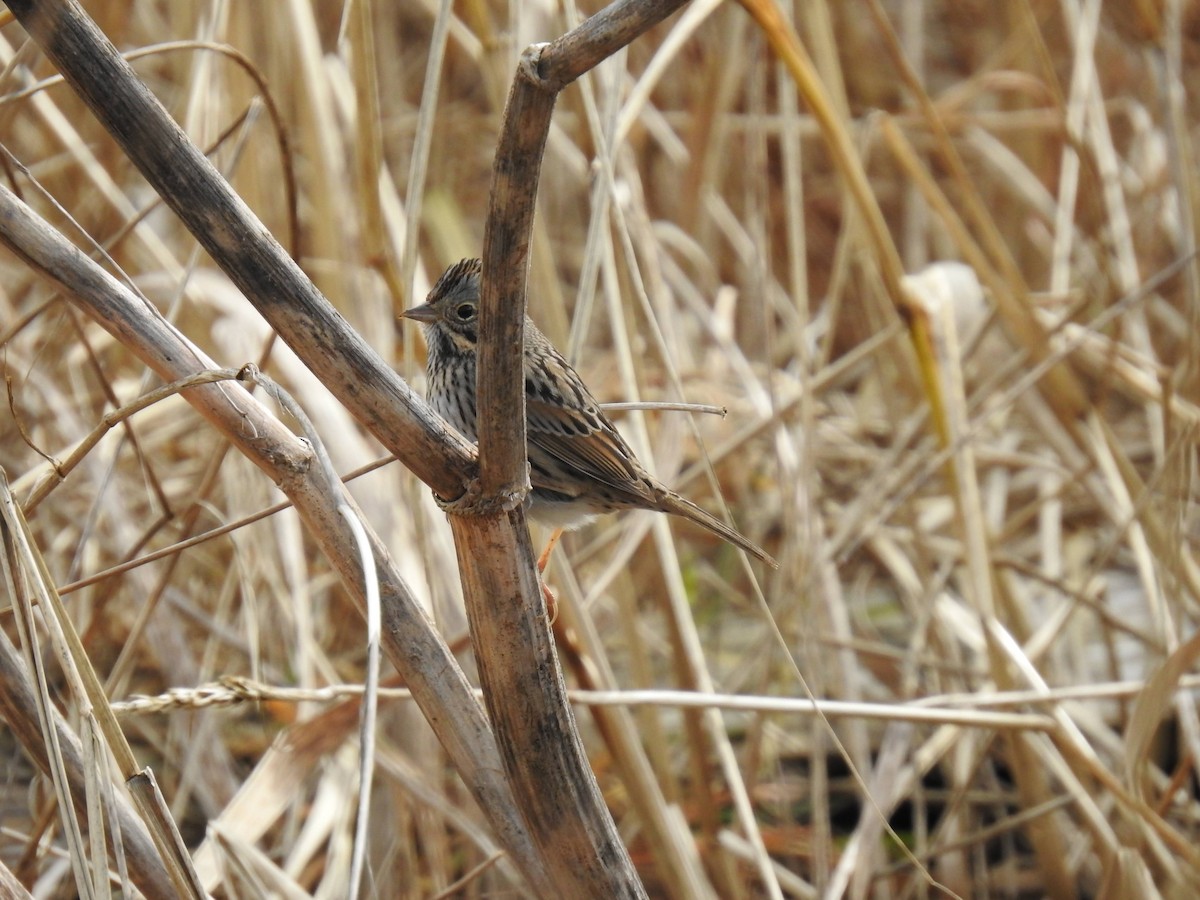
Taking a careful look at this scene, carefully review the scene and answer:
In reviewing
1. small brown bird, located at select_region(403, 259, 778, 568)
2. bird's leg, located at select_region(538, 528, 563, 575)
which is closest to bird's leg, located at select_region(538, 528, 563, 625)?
bird's leg, located at select_region(538, 528, 563, 575)

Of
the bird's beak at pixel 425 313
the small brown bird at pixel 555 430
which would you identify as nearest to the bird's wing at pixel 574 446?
the small brown bird at pixel 555 430

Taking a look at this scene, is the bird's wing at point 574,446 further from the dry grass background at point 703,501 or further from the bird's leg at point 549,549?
the bird's leg at point 549,549

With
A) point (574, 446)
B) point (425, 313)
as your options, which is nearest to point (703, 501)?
point (574, 446)

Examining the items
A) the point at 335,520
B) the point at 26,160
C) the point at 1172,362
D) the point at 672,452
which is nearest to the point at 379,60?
the point at 26,160

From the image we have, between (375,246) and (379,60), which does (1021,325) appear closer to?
(375,246)

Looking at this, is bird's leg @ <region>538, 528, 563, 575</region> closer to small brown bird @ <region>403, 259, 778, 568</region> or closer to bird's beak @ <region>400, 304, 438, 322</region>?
small brown bird @ <region>403, 259, 778, 568</region>

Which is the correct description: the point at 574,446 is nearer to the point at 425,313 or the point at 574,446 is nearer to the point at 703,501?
the point at 425,313
